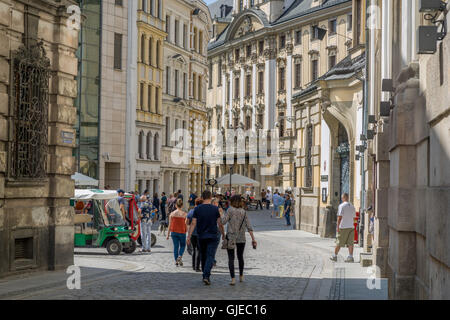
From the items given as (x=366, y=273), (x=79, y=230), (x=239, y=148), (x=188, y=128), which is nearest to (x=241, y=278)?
(x=366, y=273)

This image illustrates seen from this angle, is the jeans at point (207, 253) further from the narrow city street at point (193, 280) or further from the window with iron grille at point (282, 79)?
the window with iron grille at point (282, 79)

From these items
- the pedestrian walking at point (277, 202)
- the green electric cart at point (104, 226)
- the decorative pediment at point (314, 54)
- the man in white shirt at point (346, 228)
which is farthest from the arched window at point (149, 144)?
the man in white shirt at point (346, 228)

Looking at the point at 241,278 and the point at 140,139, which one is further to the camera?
the point at 140,139

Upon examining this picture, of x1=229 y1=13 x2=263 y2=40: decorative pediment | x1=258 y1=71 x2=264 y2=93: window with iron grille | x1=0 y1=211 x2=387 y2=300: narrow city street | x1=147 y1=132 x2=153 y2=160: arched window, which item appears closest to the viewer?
x1=0 y1=211 x2=387 y2=300: narrow city street

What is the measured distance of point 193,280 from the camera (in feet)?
51.6

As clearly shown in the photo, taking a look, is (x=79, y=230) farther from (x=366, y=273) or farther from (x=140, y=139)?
(x=140, y=139)

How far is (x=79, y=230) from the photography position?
23078 mm

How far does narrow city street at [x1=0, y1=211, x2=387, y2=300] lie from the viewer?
13.3 meters

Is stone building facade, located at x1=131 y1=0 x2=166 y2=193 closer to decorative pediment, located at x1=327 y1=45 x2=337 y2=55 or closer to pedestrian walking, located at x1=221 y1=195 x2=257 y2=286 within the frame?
decorative pediment, located at x1=327 y1=45 x2=337 y2=55

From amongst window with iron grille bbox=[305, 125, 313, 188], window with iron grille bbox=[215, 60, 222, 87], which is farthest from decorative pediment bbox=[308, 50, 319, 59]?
window with iron grille bbox=[305, 125, 313, 188]

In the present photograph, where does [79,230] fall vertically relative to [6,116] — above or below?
below

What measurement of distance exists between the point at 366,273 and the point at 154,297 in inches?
234

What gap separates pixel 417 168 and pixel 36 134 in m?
8.90

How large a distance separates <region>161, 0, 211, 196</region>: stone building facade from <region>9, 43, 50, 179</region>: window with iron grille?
39461 mm
